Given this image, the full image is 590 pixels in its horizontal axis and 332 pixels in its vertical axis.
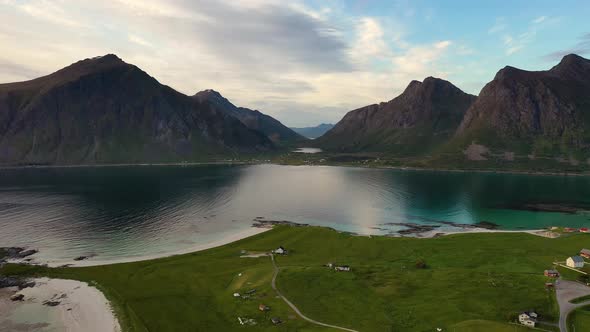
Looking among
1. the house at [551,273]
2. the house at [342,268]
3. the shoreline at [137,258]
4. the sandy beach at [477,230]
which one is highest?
the house at [551,273]

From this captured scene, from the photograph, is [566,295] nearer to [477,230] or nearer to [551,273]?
[551,273]

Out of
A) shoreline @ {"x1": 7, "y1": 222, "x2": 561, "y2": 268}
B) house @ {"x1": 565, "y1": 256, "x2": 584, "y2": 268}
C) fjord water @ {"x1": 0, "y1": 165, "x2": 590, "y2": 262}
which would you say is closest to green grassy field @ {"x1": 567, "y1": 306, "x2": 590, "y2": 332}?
house @ {"x1": 565, "y1": 256, "x2": 584, "y2": 268}

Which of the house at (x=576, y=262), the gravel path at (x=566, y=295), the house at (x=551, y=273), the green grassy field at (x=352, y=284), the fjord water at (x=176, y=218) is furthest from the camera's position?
the fjord water at (x=176, y=218)

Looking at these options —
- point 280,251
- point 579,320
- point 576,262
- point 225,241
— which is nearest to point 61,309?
point 280,251

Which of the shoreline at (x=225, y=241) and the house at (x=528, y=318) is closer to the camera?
the house at (x=528, y=318)

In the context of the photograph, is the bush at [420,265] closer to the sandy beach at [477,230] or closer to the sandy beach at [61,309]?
the sandy beach at [477,230]

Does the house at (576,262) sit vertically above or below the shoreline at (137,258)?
above

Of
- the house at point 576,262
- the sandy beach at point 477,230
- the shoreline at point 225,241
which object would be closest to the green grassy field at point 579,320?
Result: the house at point 576,262

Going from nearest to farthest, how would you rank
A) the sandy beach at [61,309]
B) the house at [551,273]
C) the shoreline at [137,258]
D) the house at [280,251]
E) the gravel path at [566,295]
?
the gravel path at [566,295]
the sandy beach at [61,309]
the house at [551,273]
the shoreline at [137,258]
the house at [280,251]
